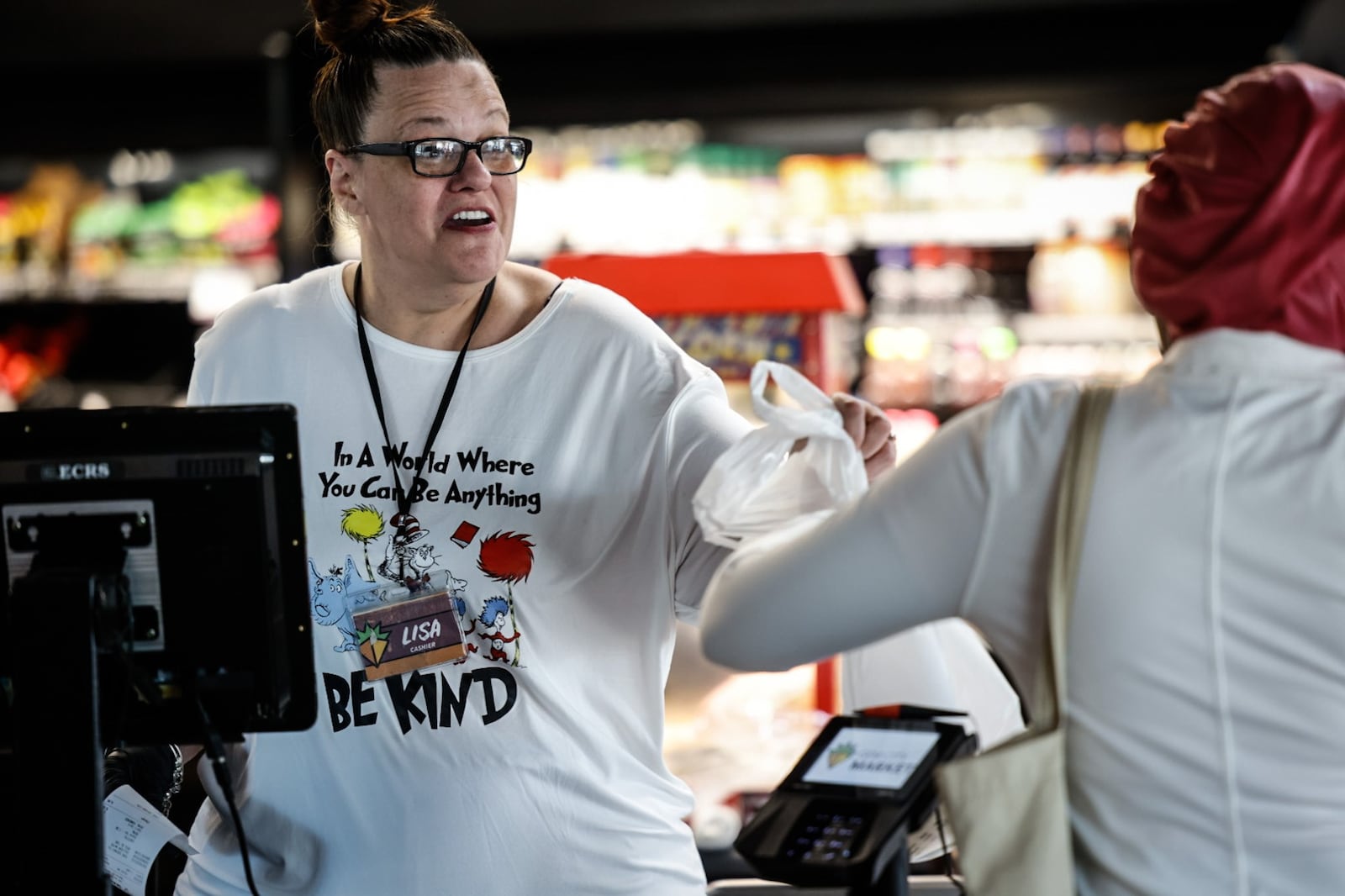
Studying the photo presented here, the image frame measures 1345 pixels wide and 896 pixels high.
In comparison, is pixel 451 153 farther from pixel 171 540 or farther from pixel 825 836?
pixel 825 836

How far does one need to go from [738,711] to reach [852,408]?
1721 mm

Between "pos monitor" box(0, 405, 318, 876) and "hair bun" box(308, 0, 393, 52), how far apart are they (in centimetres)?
71

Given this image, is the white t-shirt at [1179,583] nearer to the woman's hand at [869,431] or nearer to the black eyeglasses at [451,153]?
the woman's hand at [869,431]

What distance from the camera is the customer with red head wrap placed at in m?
1.04

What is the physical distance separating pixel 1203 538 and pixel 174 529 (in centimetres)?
96

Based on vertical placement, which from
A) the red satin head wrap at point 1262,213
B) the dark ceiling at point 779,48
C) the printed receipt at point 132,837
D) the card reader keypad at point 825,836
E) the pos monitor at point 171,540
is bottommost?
the printed receipt at point 132,837

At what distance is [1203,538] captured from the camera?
1.04 m

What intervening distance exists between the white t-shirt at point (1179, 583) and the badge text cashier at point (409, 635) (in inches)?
25.6

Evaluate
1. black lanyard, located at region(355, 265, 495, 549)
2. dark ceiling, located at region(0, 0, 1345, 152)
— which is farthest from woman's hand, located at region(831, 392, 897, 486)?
dark ceiling, located at region(0, 0, 1345, 152)

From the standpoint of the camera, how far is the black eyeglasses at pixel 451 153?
1762 millimetres

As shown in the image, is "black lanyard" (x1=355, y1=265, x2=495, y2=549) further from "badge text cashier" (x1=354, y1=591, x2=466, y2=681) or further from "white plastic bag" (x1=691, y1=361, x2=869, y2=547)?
"white plastic bag" (x1=691, y1=361, x2=869, y2=547)

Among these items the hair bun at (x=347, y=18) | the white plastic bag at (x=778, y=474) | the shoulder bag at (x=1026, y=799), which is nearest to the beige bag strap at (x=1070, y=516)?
the shoulder bag at (x=1026, y=799)

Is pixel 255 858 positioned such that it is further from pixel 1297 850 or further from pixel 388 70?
pixel 1297 850

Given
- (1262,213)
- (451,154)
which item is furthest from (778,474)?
(451,154)
